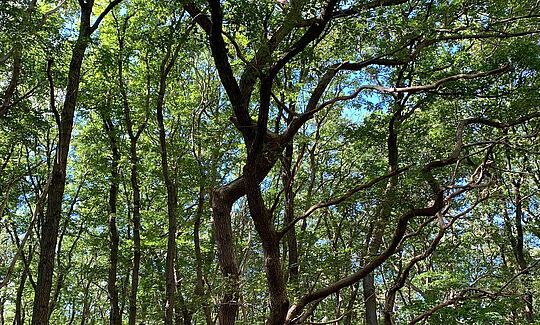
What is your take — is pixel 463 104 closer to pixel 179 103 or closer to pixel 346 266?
pixel 346 266

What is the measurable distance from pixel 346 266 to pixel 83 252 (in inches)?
480

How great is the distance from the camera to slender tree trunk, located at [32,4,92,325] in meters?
5.04

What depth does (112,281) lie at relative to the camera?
9.77 meters

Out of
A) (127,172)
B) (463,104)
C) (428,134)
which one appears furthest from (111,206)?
(463,104)

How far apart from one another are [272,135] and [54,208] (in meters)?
3.03

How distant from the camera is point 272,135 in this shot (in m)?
5.62

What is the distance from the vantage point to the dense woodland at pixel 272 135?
17.7 ft

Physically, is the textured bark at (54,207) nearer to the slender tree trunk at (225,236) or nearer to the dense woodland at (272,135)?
the dense woodland at (272,135)

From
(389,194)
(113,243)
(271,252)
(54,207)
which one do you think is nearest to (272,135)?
(271,252)

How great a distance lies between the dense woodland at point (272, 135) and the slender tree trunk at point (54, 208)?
17 mm

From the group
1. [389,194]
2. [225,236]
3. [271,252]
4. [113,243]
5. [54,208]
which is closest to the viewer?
[54,208]

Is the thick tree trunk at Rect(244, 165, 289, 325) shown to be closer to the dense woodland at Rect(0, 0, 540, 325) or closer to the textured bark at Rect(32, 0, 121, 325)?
the dense woodland at Rect(0, 0, 540, 325)

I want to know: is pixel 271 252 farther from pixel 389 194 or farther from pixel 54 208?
pixel 54 208

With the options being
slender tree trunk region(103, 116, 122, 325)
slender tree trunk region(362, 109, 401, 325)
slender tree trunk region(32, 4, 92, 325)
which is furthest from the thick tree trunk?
slender tree trunk region(103, 116, 122, 325)
